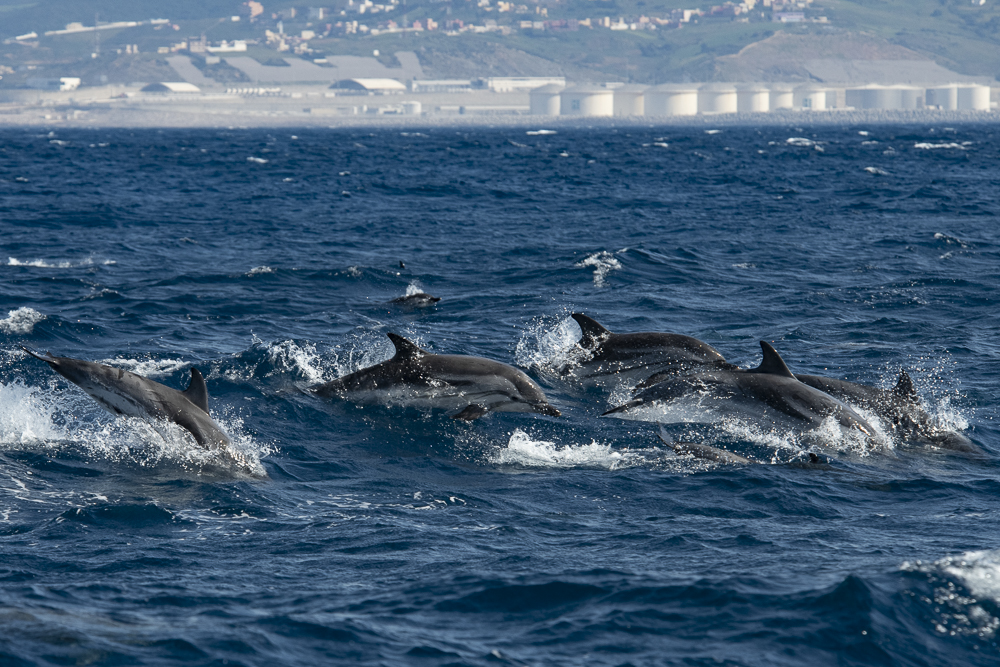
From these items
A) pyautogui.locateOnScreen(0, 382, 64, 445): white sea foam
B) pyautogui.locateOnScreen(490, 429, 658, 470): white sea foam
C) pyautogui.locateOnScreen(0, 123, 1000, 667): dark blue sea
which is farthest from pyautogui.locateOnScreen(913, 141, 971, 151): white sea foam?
pyautogui.locateOnScreen(0, 382, 64, 445): white sea foam

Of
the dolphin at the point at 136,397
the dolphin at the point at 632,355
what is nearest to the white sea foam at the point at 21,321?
the dolphin at the point at 136,397

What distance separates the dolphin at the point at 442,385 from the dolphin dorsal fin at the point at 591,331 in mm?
1978

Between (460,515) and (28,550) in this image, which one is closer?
(28,550)

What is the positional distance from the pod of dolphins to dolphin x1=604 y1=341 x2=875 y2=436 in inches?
0.5

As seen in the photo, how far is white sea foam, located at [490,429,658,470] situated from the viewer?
43.6 feet

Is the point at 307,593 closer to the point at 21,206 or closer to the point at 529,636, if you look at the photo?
the point at 529,636

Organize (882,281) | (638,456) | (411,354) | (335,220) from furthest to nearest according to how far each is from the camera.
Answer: (335,220) < (882,281) < (411,354) < (638,456)

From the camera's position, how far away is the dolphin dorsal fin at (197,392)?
43.8 ft

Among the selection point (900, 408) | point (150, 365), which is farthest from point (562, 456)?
point (150, 365)

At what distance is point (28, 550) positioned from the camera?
10.2 m

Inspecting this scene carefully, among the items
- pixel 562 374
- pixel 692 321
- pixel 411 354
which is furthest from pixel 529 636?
pixel 692 321

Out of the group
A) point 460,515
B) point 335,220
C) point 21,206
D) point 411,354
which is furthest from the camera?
point 21,206

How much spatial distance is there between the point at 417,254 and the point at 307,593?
22.7 m

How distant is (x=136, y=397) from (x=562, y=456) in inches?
195
